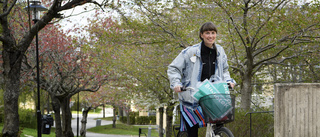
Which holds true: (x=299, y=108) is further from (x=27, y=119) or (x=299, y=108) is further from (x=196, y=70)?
(x=27, y=119)

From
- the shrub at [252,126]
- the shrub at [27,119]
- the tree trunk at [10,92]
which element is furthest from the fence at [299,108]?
the shrub at [27,119]

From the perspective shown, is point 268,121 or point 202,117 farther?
point 268,121

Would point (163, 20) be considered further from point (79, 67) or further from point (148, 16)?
point (79, 67)

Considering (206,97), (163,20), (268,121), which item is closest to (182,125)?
(206,97)

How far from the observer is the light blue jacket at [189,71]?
13.0ft

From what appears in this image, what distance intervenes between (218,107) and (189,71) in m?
0.60

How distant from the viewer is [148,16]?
44.2 ft

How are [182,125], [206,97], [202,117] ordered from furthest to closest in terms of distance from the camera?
[182,125] < [202,117] < [206,97]

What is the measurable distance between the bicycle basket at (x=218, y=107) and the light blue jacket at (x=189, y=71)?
0.80 feet

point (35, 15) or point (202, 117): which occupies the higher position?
point (35, 15)

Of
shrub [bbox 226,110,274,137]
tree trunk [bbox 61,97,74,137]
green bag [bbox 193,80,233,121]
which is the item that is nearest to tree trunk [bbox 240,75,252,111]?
shrub [bbox 226,110,274,137]

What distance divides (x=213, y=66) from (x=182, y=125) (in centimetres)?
76

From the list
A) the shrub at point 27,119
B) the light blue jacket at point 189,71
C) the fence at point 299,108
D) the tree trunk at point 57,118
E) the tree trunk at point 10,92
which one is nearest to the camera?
Answer: the light blue jacket at point 189,71

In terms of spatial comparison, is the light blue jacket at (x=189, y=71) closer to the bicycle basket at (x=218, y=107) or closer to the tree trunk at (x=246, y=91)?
the bicycle basket at (x=218, y=107)
